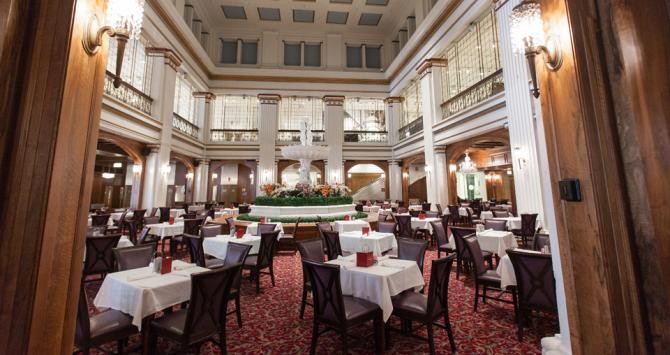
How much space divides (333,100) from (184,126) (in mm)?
7183

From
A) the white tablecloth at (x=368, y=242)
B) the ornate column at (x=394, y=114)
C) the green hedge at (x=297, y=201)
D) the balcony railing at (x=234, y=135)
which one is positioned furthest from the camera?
the ornate column at (x=394, y=114)

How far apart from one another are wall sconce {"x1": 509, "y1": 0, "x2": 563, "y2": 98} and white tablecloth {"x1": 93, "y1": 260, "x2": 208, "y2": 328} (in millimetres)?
2891

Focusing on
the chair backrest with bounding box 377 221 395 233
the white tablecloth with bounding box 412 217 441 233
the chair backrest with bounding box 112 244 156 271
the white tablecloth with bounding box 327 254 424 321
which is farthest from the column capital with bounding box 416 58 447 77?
the chair backrest with bounding box 112 244 156 271

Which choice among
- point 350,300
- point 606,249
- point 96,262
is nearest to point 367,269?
point 350,300

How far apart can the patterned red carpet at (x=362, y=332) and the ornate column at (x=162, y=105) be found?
6902 mm

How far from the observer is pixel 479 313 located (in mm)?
2951

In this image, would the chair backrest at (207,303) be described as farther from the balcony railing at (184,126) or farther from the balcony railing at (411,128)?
the balcony railing at (411,128)

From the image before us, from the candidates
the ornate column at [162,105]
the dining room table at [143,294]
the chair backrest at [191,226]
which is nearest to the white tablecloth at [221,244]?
the dining room table at [143,294]

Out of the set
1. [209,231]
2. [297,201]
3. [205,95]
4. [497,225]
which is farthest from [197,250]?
[205,95]

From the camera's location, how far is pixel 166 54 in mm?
9734

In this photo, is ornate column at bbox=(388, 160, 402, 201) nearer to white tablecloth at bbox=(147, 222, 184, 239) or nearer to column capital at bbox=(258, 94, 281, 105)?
column capital at bbox=(258, 94, 281, 105)

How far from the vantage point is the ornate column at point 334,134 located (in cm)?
1402

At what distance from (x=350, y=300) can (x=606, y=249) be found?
5.89 ft

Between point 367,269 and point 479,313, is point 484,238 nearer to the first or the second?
point 479,313
